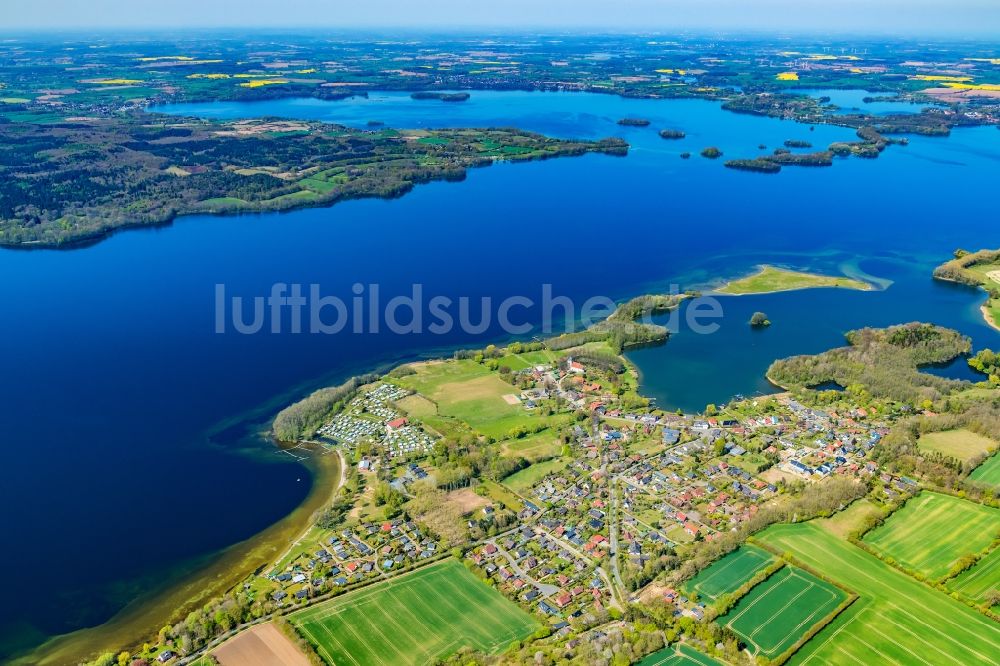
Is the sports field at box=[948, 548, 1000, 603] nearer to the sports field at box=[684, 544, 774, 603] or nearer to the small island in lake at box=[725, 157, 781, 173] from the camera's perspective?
the sports field at box=[684, 544, 774, 603]

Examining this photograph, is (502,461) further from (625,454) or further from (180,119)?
(180,119)

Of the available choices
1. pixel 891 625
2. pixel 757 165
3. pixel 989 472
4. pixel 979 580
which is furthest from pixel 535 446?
pixel 757 165

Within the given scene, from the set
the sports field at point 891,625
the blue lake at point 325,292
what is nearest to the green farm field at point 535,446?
the blue lake at point 325,292

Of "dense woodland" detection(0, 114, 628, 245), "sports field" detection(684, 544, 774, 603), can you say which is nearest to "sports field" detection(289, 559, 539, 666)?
"sports field" detection(684, 544, 774, 603)

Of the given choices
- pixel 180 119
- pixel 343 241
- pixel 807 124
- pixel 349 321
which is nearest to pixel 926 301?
pixel 349 321

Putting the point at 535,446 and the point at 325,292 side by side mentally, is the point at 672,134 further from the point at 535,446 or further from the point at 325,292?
the point at 535,446

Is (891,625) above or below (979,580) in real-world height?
below
